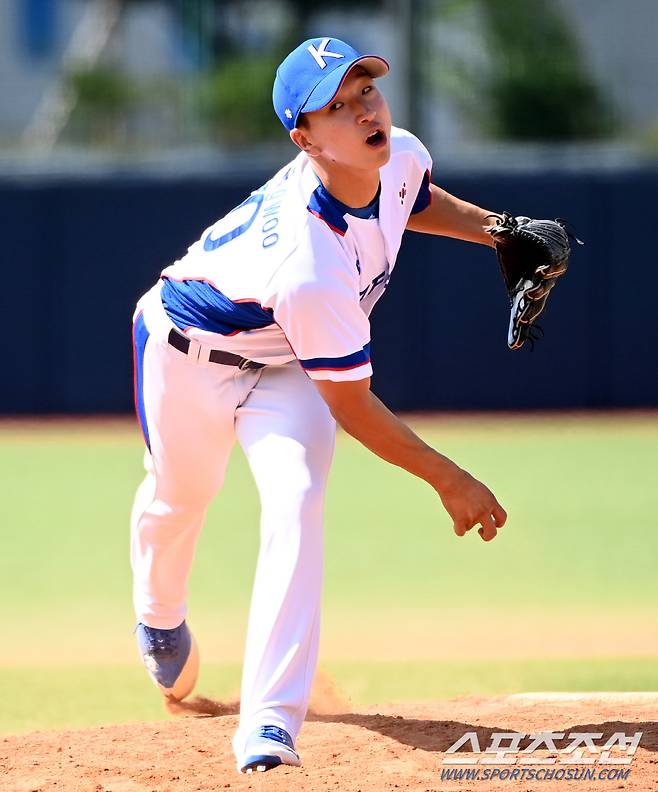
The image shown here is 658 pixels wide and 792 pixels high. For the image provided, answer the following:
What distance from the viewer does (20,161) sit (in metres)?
12.0

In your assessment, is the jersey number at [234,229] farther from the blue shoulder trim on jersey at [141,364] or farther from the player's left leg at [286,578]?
the player's left leg at [286,578]

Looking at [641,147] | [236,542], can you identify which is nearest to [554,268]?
[236,542]

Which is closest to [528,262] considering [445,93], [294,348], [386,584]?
[294,348]

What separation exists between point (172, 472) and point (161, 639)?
0.62 metres

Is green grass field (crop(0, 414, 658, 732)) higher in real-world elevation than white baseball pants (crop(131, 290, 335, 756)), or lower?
lower

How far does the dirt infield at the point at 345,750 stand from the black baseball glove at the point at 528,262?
106 centimetres

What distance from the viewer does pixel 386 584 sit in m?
6.00

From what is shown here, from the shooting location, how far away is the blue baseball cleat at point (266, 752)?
3.05 metres

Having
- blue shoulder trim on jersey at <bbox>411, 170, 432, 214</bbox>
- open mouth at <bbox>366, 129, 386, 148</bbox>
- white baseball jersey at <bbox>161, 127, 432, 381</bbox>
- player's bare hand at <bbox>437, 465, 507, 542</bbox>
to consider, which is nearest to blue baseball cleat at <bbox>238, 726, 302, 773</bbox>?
player's bare hand at <bbox>437, 465, 507, 542</bbox>

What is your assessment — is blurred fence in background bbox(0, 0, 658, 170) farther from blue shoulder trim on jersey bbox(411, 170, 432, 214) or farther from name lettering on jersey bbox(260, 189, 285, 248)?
name lettering on jersey bbox(260, 189, 285, 248)

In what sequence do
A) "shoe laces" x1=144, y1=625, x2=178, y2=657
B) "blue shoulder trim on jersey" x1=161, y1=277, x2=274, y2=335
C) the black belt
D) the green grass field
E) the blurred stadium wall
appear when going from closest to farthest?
"blue shoulder trim on jersey" x1=161, y1=277, x2=274, y2=335 < the black belt < "shoe laces" x1=144, y1=625, x2=178, y2=657 < the green grass field < the blurred stadium wall

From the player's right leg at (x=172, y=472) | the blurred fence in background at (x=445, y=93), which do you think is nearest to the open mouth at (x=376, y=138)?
the player's right leg at (x=172, y=472)

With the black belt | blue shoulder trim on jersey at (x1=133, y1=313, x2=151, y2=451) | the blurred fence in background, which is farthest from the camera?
the blurred fence in background

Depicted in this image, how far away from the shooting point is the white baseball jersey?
310 cm
